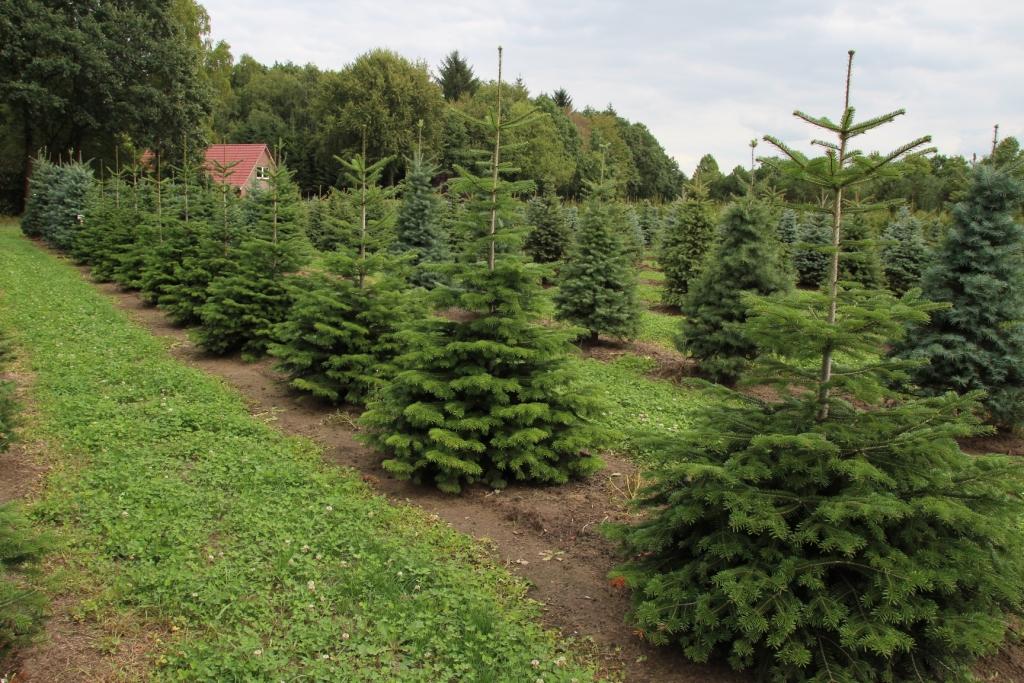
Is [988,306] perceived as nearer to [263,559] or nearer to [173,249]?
[263,559]

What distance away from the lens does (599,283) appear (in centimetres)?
1241

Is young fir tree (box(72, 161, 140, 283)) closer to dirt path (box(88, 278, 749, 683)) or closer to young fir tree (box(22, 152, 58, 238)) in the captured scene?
young fir tree (box(22, 152, 58, 238))

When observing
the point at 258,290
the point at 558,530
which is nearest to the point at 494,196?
the point at 558,530

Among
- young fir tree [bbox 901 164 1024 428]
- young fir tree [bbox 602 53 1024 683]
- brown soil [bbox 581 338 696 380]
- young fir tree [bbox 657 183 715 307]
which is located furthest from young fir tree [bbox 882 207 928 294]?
young fir tree [bbox 602 53 1024 683]

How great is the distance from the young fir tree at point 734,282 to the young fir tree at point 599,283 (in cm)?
236

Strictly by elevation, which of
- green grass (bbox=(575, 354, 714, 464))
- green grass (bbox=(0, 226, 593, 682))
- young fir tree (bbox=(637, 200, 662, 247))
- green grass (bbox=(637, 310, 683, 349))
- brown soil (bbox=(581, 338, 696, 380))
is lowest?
green grass (bbox=(0, 226, 593, 682))

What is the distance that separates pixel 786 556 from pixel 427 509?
315 centimetres

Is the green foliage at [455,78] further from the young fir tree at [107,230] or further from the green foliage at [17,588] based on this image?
the green foliage at [17,588]

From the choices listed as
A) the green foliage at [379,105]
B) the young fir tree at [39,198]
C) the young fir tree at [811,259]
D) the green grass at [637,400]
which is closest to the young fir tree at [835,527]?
the green grass at [637,400]

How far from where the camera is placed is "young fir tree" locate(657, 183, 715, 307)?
16.5 m

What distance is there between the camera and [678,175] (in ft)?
263

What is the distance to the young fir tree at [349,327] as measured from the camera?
8.13 m

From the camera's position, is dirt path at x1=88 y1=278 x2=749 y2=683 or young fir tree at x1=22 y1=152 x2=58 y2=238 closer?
dirt path at x1=88 y1=278 x2=749 y2=683

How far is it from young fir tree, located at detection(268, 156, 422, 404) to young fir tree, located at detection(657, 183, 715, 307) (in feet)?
31.9
